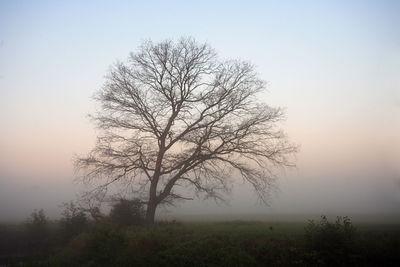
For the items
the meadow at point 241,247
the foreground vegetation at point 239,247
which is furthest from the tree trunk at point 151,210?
the meadow at point 241,247

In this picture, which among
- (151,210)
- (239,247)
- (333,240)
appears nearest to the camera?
(333,240)

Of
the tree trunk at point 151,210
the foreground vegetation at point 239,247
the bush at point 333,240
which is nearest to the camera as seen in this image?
the bush at point 333,240

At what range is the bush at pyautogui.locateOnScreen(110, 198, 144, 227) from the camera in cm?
2245

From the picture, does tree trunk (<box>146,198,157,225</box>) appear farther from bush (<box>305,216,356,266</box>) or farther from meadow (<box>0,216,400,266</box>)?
bush (<box>305,216,356,266</box>)

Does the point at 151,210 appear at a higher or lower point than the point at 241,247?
higher

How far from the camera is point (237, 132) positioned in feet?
72.7

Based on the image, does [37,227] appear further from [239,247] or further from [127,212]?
[239,247]

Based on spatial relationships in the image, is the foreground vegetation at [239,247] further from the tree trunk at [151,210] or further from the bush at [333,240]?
the tree trunk at [151,210]

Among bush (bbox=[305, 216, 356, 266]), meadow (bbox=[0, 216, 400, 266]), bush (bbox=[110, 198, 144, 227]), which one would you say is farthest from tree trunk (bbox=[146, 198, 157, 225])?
bush (bbox=[305, 216, 356, 266])

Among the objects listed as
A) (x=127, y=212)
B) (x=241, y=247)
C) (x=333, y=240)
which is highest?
(x=127, y=212)

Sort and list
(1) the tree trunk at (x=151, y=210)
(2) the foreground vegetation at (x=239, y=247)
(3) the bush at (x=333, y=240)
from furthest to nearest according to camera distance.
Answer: (1) the tree trunk at (x=151, y=210), (2) the foreground vegetation at (x=239, y=247), (3) the bush at (x=333, y=240)

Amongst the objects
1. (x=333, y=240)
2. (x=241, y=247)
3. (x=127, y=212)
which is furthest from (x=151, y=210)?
(x=333, y=240)

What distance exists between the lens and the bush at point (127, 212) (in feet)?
→ 73.7

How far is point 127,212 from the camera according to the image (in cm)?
2267
